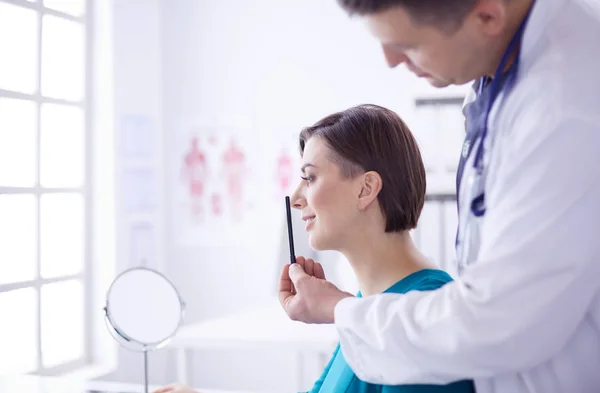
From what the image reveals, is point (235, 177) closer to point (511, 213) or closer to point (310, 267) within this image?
point (310, 267)

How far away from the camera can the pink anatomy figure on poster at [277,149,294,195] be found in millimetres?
3553

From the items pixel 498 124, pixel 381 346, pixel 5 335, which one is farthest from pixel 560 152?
pixel 5 335

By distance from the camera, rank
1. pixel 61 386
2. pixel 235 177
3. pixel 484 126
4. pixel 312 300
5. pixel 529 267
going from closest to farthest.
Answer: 1. pixel 529 267
2. pixel 484 126
3. pixel 312 300
4. pixel 61 386
5. pixel 235 177

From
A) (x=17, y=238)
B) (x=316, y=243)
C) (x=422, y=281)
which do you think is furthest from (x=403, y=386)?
(x=17, y=238)

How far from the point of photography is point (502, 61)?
2.86 ft

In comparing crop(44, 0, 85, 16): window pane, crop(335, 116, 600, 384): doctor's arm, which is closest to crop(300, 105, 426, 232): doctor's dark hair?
crop(335, 116, 600, 384): doctor's arm

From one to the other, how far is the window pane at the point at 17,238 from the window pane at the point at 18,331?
7 centimetres

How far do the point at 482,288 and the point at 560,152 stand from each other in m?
0.18

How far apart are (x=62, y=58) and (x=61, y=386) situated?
72.0 inches

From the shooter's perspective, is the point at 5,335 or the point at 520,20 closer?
the point at 520,20

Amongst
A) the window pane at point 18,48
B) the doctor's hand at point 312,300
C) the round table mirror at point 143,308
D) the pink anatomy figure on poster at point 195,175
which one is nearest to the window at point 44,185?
the window pane at point 18,48

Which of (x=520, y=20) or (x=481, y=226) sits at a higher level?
(x=520, y=20)

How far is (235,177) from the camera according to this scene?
3670mm

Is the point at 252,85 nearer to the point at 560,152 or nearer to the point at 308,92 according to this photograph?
the point at 308,92
